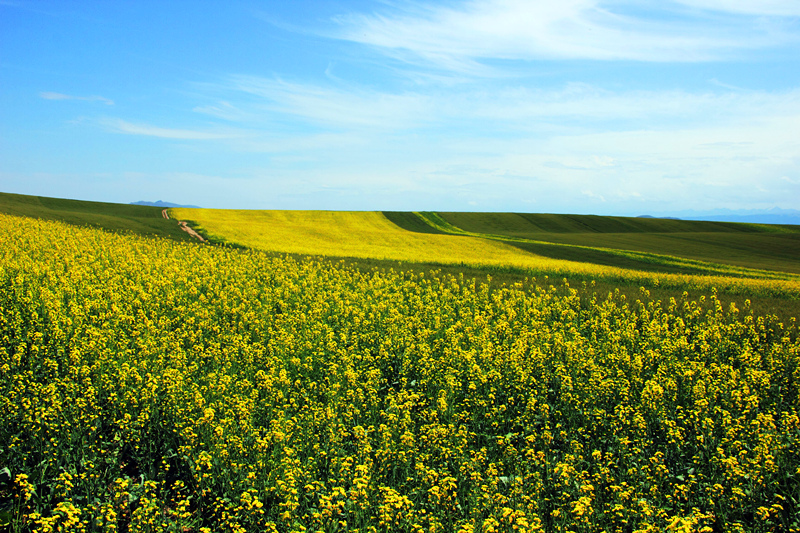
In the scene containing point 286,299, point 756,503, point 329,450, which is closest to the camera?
point 756,503

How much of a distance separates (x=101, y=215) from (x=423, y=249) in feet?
123

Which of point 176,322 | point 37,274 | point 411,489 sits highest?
point 37,274

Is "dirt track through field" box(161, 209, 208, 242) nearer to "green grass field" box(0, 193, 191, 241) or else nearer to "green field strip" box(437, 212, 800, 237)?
"green grass field" box(0, 193, 191, 241)

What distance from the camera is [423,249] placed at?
4094 cm

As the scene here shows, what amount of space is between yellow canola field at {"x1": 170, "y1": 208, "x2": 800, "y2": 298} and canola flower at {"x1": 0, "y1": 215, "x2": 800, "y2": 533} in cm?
1388

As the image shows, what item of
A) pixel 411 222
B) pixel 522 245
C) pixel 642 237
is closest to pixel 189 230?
pixel 522 245

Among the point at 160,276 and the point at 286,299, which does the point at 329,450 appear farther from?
the point at 160,276

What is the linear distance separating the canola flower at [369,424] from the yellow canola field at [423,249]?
1388 cm

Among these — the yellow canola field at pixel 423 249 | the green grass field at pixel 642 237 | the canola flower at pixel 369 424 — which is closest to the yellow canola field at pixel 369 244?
the yellow canola field at pixel 423 249

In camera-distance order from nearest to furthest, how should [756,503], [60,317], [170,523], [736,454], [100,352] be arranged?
[170,523], [756,503], [736,454], [100,352], [60,317]

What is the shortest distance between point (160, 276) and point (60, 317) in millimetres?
6509

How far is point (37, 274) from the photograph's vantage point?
1409 centimetres

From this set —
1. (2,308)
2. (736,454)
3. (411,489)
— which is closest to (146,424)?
(411,489)

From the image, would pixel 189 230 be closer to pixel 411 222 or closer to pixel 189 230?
pixel 189 230
